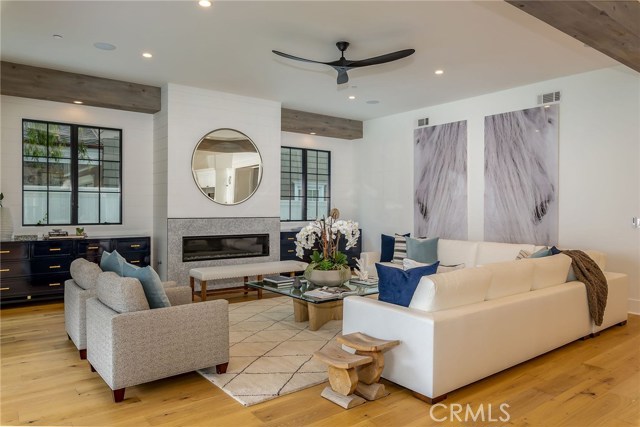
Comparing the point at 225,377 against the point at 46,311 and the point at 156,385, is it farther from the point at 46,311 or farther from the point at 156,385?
the point at 46,311

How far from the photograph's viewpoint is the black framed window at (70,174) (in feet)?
19.0

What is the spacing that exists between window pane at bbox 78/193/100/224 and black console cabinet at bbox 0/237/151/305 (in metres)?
0.61

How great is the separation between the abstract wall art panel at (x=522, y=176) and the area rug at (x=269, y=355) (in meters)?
3.00

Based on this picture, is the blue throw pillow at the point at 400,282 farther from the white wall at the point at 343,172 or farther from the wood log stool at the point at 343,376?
the white wall at the point at 343,172

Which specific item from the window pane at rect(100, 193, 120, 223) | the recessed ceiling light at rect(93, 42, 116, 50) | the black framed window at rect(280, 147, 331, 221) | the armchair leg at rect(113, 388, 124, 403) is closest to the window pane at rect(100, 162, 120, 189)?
the window pane at rect(100, 193, 120, 223)

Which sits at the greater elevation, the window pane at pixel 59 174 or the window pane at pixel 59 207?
the window pane at pixel 59 174

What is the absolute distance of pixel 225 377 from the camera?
3.24 m

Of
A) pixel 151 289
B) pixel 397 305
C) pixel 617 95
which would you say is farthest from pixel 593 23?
pixel 151 289

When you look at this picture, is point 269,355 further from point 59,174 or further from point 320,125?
point 320,125

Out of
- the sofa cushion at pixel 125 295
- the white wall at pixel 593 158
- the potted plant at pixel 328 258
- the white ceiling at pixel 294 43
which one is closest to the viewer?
the sofa cushion at pixel 125 295

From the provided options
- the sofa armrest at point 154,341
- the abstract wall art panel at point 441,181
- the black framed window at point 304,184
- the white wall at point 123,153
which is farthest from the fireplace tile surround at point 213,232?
the sofa armrest at point 154,341

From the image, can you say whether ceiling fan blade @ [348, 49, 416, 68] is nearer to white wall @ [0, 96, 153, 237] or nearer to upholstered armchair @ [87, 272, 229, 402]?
upholstered armchair @ [87, 272, 229, 402]

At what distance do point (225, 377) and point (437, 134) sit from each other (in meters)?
5.36

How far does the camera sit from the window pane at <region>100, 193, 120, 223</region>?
20.6 ft
